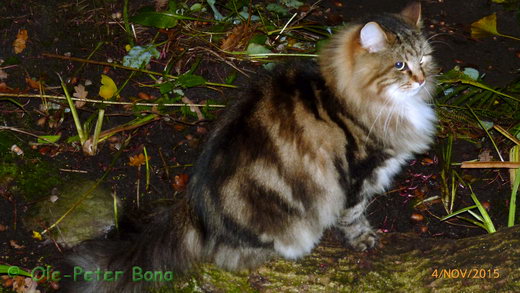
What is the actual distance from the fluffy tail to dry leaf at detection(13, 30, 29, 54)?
171 cm

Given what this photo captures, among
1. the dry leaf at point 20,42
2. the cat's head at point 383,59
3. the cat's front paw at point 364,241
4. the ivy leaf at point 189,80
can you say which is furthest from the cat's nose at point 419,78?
the dry leaf at point 20,42

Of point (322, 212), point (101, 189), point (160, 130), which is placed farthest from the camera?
point (160, 130)

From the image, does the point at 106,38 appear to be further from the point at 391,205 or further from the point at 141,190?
the point at 391,205

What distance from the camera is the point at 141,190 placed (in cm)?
338

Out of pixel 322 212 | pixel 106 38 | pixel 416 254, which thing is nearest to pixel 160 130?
pixel 106 38

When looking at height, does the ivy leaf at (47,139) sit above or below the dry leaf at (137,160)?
above

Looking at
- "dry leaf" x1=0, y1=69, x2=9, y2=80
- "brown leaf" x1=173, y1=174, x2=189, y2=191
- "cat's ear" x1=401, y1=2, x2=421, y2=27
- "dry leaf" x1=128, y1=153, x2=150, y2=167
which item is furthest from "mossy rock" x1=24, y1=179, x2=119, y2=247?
"cat's ear" x1=401, y1=2, x2=421, y2=27

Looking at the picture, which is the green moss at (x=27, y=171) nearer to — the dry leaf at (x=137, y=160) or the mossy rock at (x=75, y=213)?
the mossy rock at (x=75, y=213)

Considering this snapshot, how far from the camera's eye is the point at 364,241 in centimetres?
298

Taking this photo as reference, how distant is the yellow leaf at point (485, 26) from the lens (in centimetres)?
382

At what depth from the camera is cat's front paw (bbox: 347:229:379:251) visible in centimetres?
295

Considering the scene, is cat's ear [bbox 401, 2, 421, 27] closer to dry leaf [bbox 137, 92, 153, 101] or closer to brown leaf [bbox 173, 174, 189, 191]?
brown leaf [bbox 173, 174, 189, 191]

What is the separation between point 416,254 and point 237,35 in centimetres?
197

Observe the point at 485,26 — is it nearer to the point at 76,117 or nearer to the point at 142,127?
the point at 142,127
